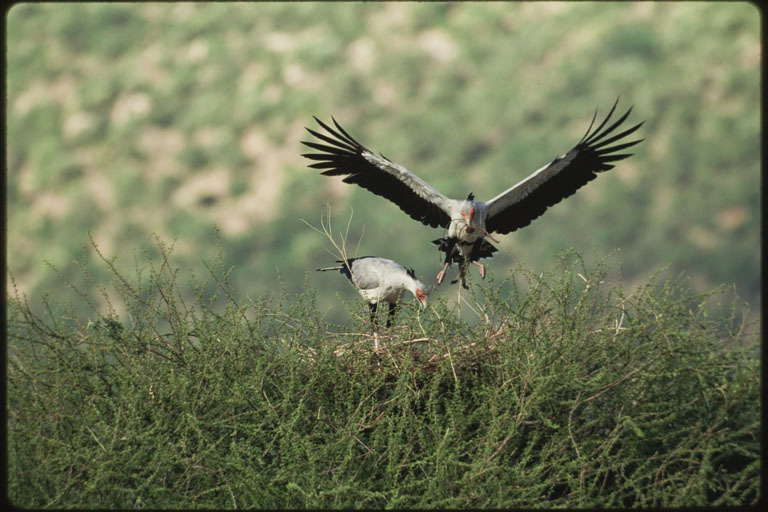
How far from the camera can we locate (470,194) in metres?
7.23

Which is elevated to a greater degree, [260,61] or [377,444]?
[260,61]

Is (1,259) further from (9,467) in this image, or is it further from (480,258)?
(480,258)

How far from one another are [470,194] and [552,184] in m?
0.67

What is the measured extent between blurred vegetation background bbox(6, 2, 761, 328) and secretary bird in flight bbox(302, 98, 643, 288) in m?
18.8

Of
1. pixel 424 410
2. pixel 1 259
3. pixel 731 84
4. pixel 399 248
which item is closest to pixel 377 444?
pixel 424 410

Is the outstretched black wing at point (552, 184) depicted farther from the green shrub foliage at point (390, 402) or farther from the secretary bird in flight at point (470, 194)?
the green shrub foliage at point (390, 402)

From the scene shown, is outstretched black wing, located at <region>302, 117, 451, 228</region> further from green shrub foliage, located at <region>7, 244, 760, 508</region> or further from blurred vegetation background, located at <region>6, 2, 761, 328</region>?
blurred vegetation background, located at <region>6, 2, 761, 328</region>

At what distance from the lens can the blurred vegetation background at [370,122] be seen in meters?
29.0

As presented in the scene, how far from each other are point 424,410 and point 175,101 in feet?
100

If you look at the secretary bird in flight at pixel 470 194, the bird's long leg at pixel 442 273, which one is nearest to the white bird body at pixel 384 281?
the bird's long leg at pixel 442 273

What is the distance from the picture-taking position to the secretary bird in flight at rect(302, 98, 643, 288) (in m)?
7.15

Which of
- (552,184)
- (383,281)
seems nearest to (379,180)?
(383,281)

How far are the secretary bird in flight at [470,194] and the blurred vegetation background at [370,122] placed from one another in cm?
1881

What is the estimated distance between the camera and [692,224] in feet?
95.5
